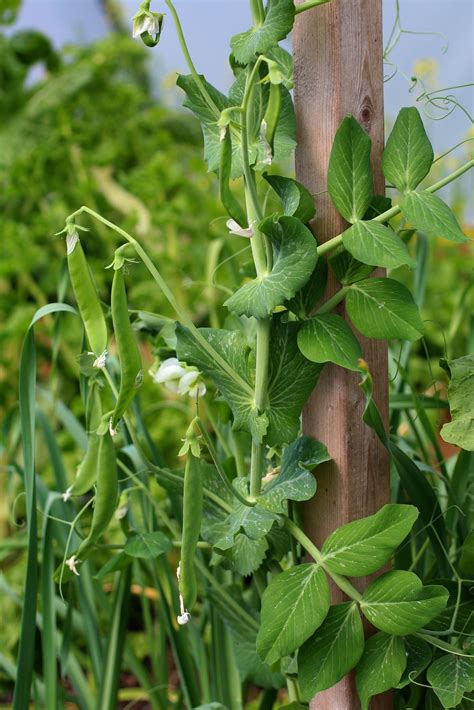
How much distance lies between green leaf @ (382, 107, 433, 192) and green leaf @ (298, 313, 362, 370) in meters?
0.11

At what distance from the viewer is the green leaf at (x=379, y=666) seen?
1.85ft

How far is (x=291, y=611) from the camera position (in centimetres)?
56

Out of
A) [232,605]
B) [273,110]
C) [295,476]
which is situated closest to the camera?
[273,110]

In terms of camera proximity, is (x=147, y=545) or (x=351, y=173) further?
(x=147, y=545)

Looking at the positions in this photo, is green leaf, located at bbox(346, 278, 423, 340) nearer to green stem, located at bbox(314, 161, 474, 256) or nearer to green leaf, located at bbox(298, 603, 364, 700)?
green stem, located at bbox(314, 161, 474, 256)

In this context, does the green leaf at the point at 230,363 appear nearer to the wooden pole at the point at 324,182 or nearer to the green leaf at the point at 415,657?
the wooden pole at the point at 324,182

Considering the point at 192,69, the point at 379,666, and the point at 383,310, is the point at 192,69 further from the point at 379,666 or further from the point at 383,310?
the point at 379,666

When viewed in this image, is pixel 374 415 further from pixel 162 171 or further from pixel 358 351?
pixel 162 171

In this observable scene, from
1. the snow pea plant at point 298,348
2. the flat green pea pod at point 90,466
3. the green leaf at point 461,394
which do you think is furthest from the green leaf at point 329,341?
the flat green pea pod at point 90,466

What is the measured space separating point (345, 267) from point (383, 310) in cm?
5

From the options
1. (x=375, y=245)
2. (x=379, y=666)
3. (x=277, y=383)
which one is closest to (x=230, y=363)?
(x=277, y=383)

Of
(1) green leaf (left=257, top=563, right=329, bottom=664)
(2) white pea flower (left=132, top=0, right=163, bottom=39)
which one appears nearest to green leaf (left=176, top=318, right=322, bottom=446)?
(1) green leaf (left=257, top=563, right=329, bottom=664)

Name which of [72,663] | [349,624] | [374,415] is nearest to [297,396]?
[374,415]

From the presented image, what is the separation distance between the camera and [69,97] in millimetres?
1996
